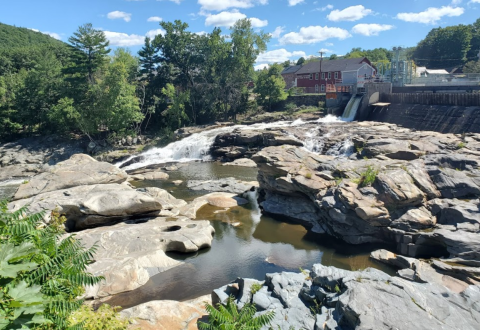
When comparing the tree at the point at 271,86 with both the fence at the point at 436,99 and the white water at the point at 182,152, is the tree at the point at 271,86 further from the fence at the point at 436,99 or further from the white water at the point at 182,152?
the fence at the point at 436,99

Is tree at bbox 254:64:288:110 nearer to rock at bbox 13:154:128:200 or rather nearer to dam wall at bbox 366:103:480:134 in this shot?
dam wall at bbox 366:103:480:134

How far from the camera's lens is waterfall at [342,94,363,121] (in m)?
42.5

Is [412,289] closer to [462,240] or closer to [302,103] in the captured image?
[462,240]

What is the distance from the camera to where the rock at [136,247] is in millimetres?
12734

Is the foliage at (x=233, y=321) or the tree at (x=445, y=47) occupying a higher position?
the tree at (x=445, y=47)

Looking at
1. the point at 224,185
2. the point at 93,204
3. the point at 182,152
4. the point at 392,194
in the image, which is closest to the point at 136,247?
the point at 93,204

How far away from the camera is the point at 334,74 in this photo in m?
61.3

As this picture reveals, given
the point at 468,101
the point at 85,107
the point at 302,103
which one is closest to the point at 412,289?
the point at 468,101

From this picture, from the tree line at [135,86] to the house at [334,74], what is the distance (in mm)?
16955

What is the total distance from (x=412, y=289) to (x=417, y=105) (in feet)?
100

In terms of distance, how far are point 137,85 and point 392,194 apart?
4020cm

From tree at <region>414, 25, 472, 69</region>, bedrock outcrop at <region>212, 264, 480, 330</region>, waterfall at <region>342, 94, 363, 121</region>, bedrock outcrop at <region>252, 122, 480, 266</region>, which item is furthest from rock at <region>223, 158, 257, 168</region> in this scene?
tree at <region>414, 25, 472, 69</region>

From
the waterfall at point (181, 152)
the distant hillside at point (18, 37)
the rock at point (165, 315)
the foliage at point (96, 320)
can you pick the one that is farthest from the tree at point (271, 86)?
the distant hillside at point (18, 37)

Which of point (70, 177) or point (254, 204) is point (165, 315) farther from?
point (70, 177)
